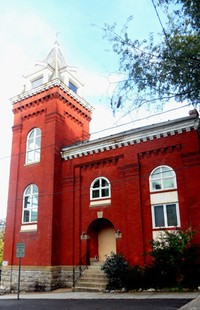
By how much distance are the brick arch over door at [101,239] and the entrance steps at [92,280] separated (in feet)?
2.92

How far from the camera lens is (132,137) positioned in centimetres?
1664

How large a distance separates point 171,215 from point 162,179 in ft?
6.37

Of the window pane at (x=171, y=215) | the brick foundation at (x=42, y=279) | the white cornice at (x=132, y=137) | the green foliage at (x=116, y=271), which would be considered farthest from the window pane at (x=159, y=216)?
the brick foundation at (x=42, y=279)

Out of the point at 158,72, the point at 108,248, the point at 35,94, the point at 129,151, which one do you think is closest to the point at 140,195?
the point at 129,151

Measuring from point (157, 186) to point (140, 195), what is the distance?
104 cm

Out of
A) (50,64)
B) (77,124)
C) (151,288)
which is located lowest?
(151,288)

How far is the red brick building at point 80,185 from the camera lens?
1501 centimetres

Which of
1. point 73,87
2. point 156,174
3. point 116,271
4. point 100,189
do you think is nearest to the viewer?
point 116,271

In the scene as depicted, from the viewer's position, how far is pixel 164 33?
763 centimetres

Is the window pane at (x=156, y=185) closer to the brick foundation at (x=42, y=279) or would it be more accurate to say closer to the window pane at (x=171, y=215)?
the window pane at (x=171, y=215)

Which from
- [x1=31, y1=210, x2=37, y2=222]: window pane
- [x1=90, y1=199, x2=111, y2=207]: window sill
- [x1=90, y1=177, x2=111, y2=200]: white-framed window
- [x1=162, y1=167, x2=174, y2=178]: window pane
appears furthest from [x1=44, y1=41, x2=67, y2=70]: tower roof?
[x1=162, y1=167, x2=174, y2=178]: window pane

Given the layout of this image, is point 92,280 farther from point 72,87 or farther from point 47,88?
point 72,87

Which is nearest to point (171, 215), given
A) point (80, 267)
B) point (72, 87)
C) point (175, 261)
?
point (175, 261)

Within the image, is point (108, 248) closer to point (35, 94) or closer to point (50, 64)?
point (35, 94)
